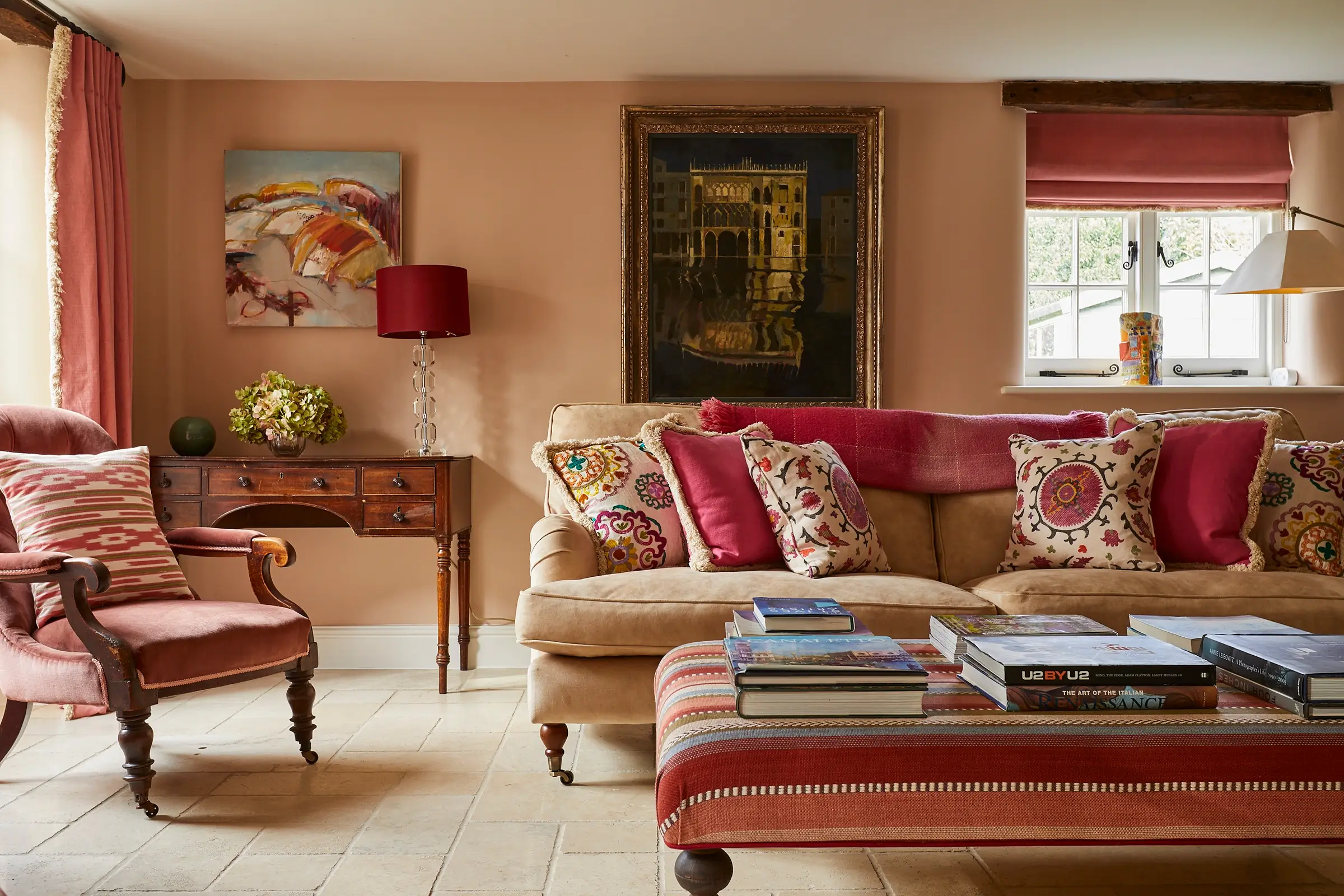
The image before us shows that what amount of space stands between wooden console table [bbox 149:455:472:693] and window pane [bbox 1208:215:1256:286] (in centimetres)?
320

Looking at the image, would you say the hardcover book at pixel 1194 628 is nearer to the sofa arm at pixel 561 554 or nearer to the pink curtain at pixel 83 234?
the sofa arm at pixel 561 554

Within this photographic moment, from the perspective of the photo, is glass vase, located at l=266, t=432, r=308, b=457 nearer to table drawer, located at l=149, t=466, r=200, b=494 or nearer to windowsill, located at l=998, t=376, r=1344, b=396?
table drawer, located at l=149, t=466, r=200, b=494

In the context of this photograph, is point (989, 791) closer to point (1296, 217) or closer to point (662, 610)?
point (662, 610)

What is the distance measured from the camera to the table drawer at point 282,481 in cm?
326

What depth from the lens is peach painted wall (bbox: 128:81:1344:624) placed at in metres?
3.71

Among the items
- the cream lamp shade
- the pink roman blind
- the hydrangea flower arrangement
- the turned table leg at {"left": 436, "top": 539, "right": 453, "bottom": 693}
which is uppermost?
the pink roman blind

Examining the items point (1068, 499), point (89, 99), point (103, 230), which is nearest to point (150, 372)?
point (103, 230)

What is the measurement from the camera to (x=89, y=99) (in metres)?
3.19

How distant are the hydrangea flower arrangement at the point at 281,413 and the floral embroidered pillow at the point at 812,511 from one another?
1632 millimetres

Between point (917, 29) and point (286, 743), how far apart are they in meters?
3.03

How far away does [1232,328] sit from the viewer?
3.94m

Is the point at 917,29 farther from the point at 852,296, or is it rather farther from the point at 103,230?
the point at 103,230

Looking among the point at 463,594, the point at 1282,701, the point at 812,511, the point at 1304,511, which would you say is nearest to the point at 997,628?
the point at 1282,701

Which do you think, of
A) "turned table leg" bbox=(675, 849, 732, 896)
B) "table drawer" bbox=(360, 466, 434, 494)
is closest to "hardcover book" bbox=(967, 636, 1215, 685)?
"turned table leg" bbox=(675, 849, 732, 896)
